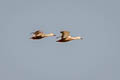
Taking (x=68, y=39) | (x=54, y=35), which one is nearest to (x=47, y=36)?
(x=54, y=35)

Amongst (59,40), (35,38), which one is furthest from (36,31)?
(59,40)

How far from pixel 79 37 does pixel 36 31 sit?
738 centimetres

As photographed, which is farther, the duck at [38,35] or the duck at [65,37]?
the duck at [38,35]

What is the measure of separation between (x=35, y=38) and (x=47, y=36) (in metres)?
2.25

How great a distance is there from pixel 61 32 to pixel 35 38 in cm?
659

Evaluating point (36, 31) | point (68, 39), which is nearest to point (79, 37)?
point (68, 39)

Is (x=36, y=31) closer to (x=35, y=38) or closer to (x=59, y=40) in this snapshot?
(x=35, y=38)

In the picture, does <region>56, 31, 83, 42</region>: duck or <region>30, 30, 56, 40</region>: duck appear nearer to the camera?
<region>56, 31, 83, 42</region>: duck

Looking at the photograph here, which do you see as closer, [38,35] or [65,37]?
[65,37]

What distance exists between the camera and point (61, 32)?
61.8 m

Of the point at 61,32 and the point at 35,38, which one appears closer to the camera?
the point at 61,32

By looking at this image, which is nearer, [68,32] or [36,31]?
[68,32]

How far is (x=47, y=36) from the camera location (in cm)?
6762

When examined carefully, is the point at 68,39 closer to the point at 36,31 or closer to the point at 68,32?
the point at 68,32
